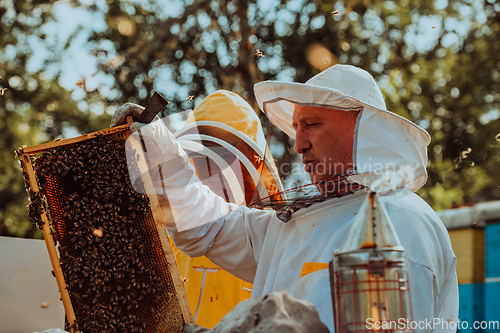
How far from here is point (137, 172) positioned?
239 centimetres

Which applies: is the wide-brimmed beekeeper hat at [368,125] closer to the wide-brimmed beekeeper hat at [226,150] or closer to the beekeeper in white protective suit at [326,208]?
the beekeeper in white protective suit at [326,208]

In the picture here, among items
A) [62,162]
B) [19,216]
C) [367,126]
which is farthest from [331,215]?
[19,216]

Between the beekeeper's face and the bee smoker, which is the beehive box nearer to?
the beekeeper's face

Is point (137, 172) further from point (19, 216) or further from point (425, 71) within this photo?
point (425, 71)

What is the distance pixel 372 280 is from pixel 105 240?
1604 millimetres

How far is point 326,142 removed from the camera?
246 cm

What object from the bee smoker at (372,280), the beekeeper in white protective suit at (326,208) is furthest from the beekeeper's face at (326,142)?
the bee smoker at (372,280)

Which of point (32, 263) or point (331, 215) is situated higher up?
point (331, 215)

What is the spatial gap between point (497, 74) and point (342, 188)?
14583 millimetres

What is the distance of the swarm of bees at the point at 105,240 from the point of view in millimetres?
2363

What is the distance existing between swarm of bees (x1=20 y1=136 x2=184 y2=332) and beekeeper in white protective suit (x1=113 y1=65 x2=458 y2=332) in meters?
0.20

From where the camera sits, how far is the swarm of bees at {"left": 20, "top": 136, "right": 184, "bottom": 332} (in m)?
2.36

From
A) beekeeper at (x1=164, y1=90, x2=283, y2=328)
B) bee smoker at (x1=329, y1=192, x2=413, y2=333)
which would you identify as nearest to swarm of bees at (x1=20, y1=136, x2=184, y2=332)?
beekeeper at (x1=164, y1=90, x2=283, y2=328)

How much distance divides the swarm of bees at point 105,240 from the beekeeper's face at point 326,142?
37.2 inches
